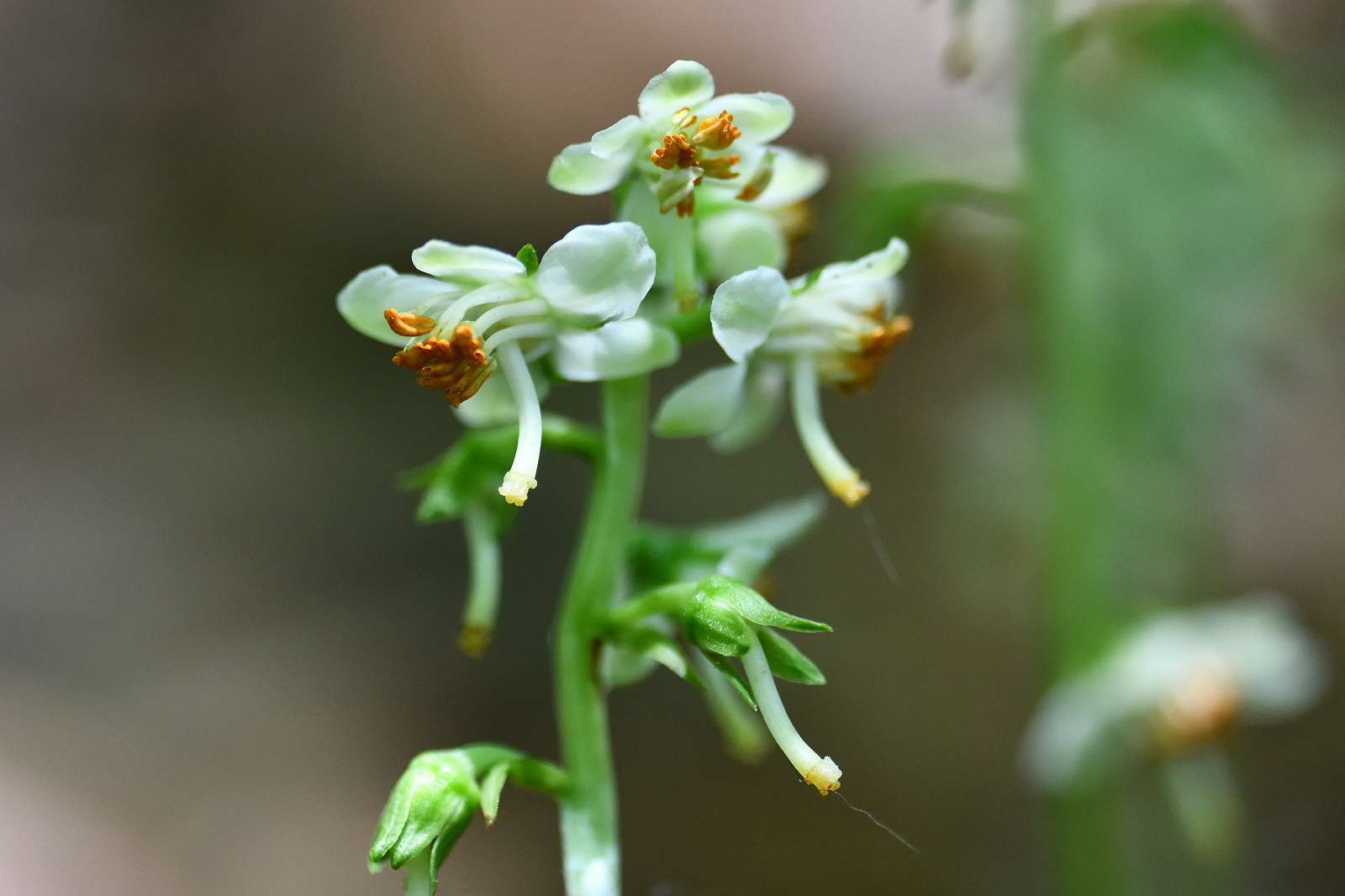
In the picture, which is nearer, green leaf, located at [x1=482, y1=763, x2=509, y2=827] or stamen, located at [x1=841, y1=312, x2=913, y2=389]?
green leaf, located at [x1=482, y1=763, x2=509, y2=827]

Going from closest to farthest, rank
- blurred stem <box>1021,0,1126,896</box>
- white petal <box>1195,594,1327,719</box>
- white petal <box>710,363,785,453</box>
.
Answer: white petal <box>710,363,785,453</box>, blurred stem <box>1021,0,1126,896</box>, white petal <box>1195,594,1327,719</box>

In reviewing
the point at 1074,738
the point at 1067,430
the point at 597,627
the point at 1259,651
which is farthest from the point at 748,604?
the point at 1259,651

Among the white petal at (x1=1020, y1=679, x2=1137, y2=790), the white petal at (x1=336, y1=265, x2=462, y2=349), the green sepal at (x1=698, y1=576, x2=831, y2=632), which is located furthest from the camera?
the white petal at (x1=1020, y1=679, x2=1137, y2=790)

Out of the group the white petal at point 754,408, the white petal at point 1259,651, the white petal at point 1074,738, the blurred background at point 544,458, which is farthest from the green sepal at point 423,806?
the white petal at point 1259,651

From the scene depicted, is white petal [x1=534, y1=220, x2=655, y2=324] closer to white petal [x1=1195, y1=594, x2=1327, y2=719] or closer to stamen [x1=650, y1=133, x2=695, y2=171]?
stamen [x1=650, y1=133, x2=695, y2=171]

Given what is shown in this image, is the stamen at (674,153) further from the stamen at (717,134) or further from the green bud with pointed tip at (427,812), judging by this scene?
the green bud with pointed tip at (427,812)

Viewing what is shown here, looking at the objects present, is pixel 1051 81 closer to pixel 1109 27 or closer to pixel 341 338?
pixel 1109 27

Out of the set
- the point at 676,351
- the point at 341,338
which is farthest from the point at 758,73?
the point at 676,351

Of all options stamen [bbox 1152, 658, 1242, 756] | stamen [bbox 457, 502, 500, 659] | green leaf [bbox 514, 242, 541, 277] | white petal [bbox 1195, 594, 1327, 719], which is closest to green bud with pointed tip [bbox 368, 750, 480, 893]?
stamen [bbox 457, 502, 500, 659]
